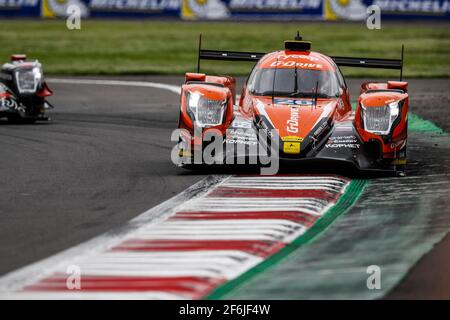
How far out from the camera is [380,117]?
44.1ft

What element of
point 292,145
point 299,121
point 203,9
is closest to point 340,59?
point 299,121

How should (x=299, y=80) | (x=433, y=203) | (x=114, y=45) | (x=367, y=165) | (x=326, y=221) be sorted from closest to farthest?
1. (x=326, y=221)
2. (x=433, y=203)
3. (x=367, y=165)
4. (x=299, y=80)
5. (x=114, y=45)

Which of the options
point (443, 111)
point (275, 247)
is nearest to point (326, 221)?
point (275, 247)

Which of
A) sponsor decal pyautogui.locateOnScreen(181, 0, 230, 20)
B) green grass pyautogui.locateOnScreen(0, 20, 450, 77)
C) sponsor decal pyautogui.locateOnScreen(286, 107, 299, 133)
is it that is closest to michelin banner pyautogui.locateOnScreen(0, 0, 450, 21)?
sponsor decal pyautogui.locateOnScreen(181, 0, 230, 20)

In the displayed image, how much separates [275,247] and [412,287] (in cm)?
159

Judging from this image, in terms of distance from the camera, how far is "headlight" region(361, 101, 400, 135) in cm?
1334

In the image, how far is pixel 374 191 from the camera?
39.8 ft

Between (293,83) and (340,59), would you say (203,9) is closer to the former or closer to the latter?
(340,59)

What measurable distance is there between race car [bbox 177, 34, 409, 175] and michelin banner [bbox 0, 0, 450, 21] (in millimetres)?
32553

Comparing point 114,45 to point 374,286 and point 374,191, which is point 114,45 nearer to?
point 374,191

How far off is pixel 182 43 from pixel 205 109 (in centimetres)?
2607

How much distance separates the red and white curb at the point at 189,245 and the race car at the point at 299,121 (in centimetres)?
64

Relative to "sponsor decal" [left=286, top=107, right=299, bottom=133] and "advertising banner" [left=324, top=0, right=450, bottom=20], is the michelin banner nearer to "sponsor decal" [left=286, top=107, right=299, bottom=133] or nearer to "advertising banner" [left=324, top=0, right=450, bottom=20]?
"advertising banner" [left=324, top=0, right=450, bottom=20]

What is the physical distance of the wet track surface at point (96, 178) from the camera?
9602 millimetres
